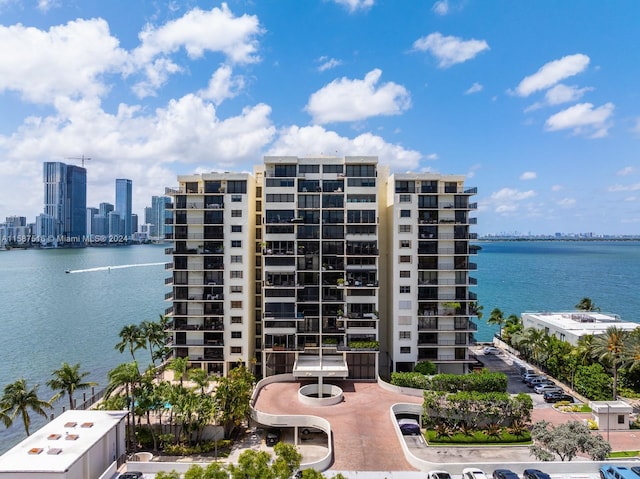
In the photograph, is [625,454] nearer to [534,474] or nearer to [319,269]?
[534,474]

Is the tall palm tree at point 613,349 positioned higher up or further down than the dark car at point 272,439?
higher up

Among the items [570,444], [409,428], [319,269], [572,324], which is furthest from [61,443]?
[572,324]

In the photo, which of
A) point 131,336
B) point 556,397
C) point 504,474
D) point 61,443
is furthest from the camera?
point 131,336

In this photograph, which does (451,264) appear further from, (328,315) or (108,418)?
(108,418)

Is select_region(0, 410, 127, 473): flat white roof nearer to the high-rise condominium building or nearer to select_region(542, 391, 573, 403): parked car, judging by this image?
the high-rise condominium building

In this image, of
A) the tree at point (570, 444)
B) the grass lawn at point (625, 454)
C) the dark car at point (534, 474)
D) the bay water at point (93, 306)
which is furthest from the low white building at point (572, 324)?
the dark car at point (534, 474)

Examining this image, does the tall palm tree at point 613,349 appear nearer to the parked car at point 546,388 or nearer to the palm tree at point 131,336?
the parked car at point 546,388

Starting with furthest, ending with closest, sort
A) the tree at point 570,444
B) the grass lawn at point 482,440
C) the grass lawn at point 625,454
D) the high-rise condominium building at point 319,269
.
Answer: the high-rise condominium building at point 319,269 → the grass lawn at point 482,440 → the grass lawn at point 625,454 → the tree at point 570,444
